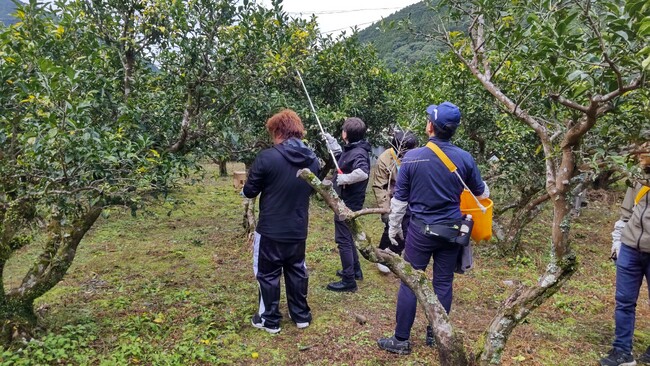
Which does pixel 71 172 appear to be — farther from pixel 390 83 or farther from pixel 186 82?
pixel 390 83

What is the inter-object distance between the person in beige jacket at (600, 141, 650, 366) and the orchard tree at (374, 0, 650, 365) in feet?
2.63

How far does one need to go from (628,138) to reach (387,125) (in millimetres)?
6631

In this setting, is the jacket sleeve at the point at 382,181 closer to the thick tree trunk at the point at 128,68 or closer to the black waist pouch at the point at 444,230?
the black waist pouch at the point at 444,230

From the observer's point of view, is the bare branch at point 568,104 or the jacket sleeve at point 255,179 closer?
the bare branch at point 568,104

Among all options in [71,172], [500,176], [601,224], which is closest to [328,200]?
[71,172]

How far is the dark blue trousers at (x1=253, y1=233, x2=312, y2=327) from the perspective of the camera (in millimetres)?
3754

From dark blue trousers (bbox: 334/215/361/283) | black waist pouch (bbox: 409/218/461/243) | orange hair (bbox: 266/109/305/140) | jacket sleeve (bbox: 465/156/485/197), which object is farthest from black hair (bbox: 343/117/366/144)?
black waist pouch (bbox: 409/218/461/243)

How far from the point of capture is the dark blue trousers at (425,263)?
327cm

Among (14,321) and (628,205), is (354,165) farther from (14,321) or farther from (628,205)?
(14,321)

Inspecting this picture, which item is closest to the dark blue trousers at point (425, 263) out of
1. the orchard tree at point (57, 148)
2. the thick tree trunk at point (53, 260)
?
the orchard tree at point (57, 148)

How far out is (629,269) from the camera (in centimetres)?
332

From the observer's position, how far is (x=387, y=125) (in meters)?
9.24

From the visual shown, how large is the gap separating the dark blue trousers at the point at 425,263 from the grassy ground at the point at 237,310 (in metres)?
0.37

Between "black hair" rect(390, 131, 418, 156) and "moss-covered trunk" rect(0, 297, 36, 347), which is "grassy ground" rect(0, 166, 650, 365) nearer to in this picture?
"moss-covered trunk" rect(0, 297, 36, 347)
